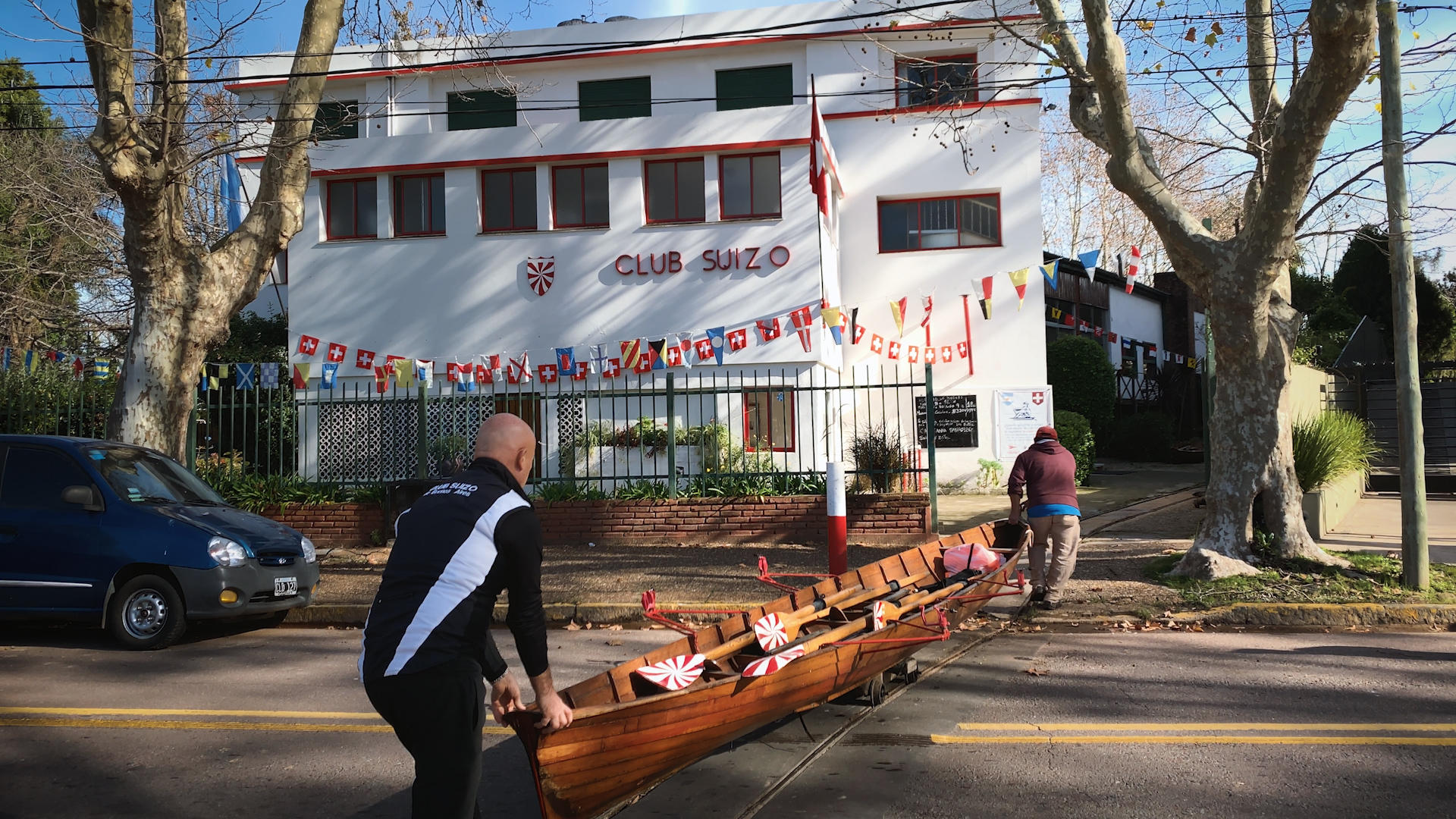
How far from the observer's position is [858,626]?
18.6ft

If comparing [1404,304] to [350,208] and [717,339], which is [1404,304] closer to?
[717,339]

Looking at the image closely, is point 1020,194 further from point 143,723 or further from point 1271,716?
point 143,723

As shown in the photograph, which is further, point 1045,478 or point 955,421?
point 955,421

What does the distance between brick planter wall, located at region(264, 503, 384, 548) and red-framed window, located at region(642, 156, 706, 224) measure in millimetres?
7446

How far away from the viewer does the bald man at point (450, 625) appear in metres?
3.36

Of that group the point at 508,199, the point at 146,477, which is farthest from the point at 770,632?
the point at 508,199

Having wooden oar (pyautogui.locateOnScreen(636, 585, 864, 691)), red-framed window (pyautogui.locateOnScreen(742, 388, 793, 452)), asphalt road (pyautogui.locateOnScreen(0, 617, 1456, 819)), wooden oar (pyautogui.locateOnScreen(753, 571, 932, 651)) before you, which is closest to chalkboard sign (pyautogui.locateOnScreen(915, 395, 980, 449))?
red-framed window (pyautogui.locateOnScreen(742, 388, 793, 452))

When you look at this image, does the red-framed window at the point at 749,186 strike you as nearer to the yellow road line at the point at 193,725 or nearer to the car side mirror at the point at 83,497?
the car side mirror at the point at 83,497

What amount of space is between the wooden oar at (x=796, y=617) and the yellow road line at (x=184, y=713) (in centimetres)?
260

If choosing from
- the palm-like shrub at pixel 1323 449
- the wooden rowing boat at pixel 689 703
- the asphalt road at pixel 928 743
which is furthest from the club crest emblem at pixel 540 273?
the wooden rowing boat at pixel 689 703

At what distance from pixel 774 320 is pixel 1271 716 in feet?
41.4

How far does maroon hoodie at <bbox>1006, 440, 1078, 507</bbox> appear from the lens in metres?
9.48

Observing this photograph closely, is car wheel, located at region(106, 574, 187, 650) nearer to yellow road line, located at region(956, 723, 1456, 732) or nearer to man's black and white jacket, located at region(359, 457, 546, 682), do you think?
man's black and white jacket, located at region(359, 457, 546, 682)

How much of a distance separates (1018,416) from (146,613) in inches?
640
